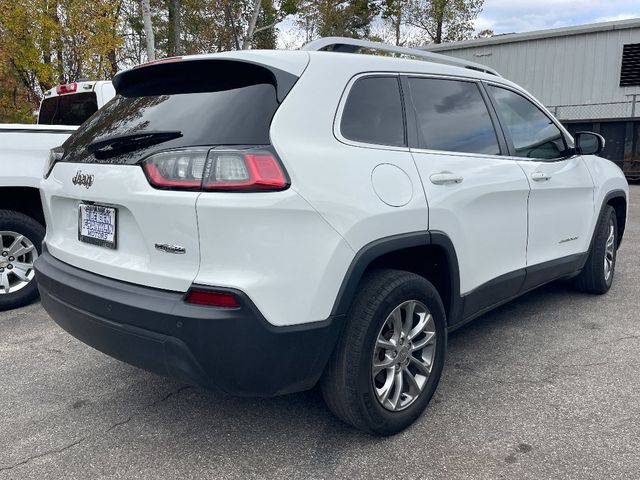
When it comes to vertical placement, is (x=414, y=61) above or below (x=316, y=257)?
above

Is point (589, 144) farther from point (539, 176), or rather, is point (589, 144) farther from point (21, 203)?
point (21, 203)

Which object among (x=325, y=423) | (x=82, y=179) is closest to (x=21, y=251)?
(x=82, y=179)

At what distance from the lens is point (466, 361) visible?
11.4 ft

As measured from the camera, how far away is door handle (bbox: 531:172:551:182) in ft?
11.8

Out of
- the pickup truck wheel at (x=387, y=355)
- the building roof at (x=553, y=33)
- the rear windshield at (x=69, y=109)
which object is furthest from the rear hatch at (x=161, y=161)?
the building roof at (x=553, y=33)

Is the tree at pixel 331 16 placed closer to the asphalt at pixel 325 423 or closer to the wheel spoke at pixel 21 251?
the wheel spoke at pixel 21 251

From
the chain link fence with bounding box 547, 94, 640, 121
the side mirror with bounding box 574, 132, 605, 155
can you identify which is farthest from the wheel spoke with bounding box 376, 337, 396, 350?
the chain link fence with bounding box 547, 94, 640, 121

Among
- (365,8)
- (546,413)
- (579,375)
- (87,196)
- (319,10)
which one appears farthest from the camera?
(365,8)

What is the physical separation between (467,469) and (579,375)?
1.26m

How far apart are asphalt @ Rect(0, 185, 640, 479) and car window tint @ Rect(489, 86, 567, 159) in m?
1.30

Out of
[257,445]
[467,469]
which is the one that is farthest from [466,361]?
[257,445]

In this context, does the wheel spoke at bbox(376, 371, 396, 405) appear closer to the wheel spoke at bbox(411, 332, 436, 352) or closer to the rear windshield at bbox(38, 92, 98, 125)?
the wheel spoke at bbox(411, 332, 436, 352)

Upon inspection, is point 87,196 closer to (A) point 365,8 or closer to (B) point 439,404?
(B) point 439,404

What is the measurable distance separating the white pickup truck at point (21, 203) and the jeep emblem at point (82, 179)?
6.91ft
